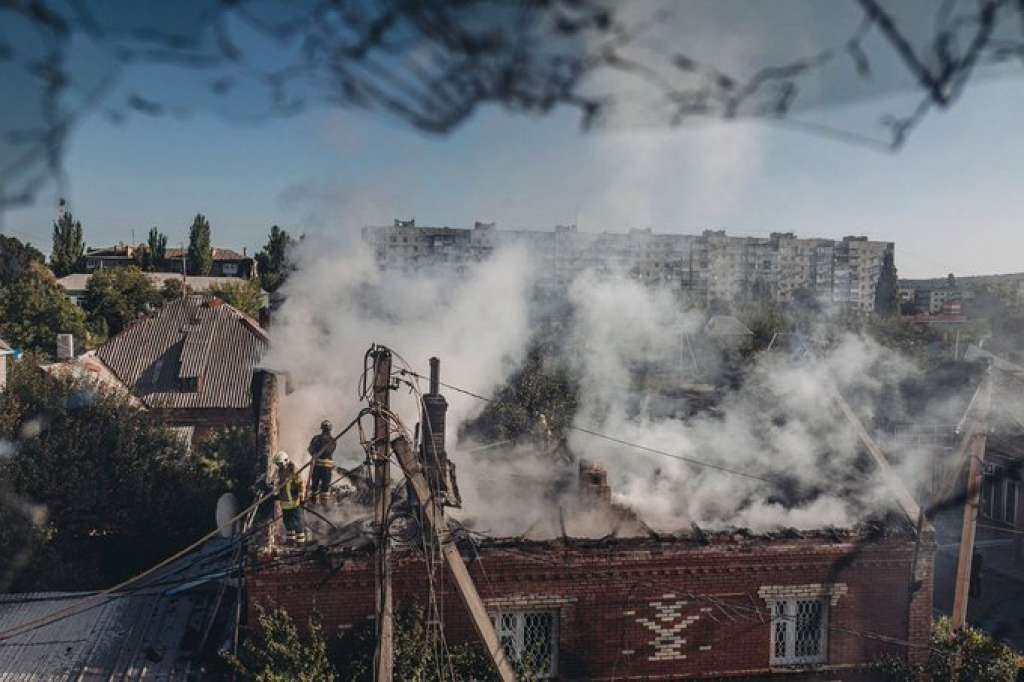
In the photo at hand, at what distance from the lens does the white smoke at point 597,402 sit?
461 inches

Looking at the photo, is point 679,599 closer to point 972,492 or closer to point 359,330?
point 972,492

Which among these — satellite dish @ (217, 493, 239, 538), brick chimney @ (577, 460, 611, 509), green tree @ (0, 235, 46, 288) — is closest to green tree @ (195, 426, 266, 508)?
satellite dish @ (217, 493, 239, 538)

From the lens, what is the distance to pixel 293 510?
9.71 meters

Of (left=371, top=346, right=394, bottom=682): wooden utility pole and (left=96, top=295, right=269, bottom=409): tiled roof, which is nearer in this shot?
(left=371, top=346, right=394, bottom=682): wooden utility pole

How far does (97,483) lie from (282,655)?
1047cm

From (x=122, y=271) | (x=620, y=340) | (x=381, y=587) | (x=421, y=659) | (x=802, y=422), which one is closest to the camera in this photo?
(x=381, y=587)

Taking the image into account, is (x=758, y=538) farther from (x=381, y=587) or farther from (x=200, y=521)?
(x=200, y=521)

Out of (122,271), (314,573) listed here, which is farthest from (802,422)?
(122,271)

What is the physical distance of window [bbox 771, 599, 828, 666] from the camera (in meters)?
10.2

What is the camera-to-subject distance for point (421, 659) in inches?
337

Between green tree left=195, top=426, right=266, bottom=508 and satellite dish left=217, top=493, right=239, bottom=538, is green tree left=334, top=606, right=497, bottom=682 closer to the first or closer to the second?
satellite dish left=217, top=493, right=239, bottom=538

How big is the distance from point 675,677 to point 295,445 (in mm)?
8062

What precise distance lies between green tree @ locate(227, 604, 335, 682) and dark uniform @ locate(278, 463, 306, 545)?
3.14 ft

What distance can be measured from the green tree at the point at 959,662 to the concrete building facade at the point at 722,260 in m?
18.3
